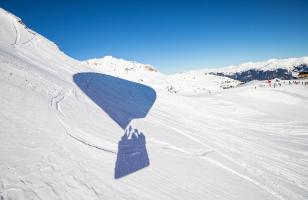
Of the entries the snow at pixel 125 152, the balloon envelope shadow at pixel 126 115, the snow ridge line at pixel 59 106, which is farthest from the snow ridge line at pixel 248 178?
the snow ridge line at pixel 59 106

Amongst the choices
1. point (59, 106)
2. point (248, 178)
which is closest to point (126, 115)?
point (59, 106)

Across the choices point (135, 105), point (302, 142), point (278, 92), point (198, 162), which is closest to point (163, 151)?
point (198, 162)

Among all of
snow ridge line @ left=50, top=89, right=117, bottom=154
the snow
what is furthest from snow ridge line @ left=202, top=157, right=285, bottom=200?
snow ridge line @ left=50, top=89, right=117, bottom=154

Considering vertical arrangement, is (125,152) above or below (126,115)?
below

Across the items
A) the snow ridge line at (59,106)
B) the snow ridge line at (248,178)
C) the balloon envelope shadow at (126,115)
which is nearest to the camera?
the balloon envelope shadow at (126,115)

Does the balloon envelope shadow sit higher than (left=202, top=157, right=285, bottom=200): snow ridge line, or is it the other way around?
the balloon envelope shadow

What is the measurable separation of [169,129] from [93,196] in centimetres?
849

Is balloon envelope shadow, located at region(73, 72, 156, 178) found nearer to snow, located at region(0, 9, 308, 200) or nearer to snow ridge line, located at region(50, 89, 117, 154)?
snow, located at region(0, 9, 308, 200)

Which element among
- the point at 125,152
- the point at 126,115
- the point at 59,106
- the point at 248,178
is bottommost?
the point at 248,178

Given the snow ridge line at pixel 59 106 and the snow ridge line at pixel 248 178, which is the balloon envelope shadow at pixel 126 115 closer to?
the snow ridge line at pixel 59 106

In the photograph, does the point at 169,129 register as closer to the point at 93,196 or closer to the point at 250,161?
the point at 250,161

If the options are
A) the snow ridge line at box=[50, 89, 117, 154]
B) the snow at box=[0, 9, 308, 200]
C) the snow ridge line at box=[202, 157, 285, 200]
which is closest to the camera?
the snow at box=[0, 9, 308, 200]

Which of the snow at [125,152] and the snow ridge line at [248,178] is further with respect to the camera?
the snow ridge line at [248,178]

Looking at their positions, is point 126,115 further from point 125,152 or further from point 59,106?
→ point 125,152
